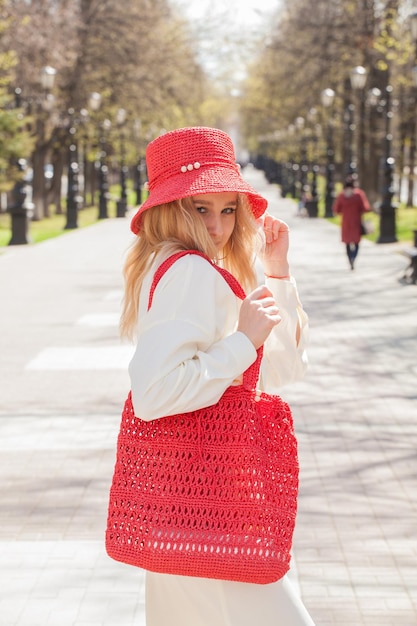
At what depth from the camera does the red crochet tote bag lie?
2646mm

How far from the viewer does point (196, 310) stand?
8.66 feet

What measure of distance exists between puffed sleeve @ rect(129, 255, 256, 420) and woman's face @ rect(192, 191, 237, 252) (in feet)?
0.60

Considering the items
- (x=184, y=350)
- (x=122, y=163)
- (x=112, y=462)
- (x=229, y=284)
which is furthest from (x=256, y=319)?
(x=122, y=163)

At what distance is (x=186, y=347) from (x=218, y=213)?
0.39 meters

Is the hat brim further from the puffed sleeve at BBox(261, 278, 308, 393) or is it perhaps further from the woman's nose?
the puffed sleeve at BBox(261, 278, 308, 393)

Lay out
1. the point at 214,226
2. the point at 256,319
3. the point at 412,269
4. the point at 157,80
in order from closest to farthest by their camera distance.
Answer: the point at 256,319
the point at 214,226
the point at 412,269
the point at 157,80

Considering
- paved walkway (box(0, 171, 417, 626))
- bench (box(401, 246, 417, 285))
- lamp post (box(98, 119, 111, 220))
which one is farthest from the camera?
lamp post (box(98, 119, 111, 220))

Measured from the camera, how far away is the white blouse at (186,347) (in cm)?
260

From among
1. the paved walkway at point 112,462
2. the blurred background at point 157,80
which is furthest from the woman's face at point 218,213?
the blurred background at point 157,80

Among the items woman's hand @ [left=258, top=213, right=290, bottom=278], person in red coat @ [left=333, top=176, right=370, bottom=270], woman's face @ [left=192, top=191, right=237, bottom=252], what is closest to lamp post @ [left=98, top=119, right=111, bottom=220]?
person in red coat @ [left=333, top=176, right=370, bottom=270]

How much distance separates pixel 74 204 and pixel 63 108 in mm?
7167

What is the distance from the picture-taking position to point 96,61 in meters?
43.0

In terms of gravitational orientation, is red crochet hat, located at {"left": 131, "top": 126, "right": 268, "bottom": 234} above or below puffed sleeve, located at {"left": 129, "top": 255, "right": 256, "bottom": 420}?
above

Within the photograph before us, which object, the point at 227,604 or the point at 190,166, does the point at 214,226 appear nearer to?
the point at 190,166
